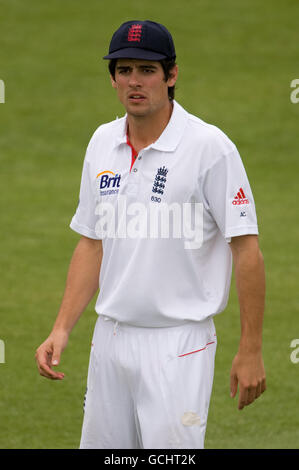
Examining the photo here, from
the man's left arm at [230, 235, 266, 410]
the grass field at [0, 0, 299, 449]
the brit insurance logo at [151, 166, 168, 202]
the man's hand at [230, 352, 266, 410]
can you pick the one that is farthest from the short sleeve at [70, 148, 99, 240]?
the grass field at [0, 0, 299, 449]

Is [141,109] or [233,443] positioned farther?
[233,443]

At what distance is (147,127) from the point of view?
4.63 meters

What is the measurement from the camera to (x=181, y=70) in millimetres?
19031

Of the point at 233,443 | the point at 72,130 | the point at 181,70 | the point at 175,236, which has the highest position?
the point at 181,70

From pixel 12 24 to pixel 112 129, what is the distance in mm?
16677

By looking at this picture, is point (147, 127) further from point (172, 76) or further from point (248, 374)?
point (248, 374)

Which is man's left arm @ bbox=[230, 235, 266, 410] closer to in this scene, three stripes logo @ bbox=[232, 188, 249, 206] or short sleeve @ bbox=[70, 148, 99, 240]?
three stripes logo @ bbox=[232, 188, 249, 206]

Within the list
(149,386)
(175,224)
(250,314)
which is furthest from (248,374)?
(175,224)

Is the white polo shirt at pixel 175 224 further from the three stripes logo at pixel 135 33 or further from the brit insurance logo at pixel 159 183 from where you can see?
the three stripes logo at pixel 135 33

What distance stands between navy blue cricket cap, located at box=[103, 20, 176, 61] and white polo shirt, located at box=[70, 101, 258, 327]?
11.9 inches

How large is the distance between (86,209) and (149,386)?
3.03 ft

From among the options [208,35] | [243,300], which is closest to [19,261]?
[243,300]

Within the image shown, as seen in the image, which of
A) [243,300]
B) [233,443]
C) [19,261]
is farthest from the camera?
[19,261]
